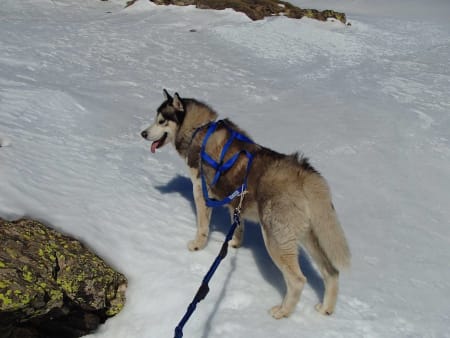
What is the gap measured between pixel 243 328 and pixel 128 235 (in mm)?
2148

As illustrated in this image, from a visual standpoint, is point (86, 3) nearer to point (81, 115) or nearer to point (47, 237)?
point (81, 115)

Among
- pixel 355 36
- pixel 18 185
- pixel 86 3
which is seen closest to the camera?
pixel 18 185

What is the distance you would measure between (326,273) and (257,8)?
1114 inches

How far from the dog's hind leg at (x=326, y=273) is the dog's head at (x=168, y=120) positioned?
111 inches

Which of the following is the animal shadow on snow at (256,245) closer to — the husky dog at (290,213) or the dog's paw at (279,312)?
the dog's paw at (279,312)

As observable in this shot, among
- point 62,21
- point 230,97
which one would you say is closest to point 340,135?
point 230,97

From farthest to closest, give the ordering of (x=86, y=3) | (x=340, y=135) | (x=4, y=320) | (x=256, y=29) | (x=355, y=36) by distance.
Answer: (x=86, y=3) < (x=355, y=36) < (x=256, y=29) < (x=340, y=135) < (x=4, y=320)

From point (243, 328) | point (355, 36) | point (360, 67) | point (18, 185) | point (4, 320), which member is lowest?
point (243, 328)

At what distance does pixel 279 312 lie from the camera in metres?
4.63

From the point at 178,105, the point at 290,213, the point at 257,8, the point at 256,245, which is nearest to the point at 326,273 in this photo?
the point at 290,213

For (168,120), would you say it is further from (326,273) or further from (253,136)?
(253,136)

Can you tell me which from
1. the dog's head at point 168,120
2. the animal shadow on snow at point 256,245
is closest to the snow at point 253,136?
the animal shadow on snow at point 256,245

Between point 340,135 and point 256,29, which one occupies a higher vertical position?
point 256,29

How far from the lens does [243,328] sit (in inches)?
174
